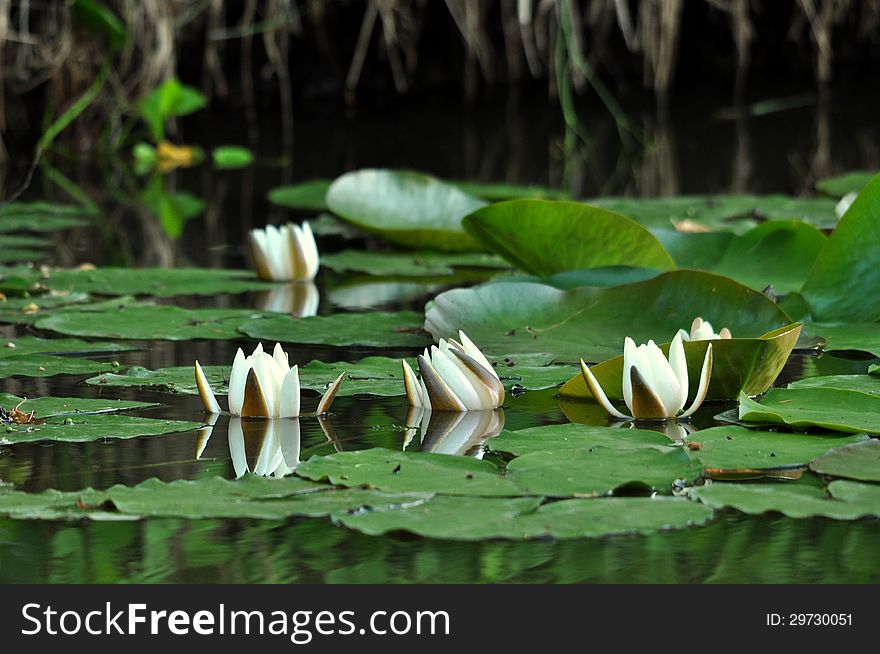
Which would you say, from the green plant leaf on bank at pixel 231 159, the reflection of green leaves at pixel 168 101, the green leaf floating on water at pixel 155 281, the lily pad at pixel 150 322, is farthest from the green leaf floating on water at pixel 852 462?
the green plant leaf on bank at pixel 231 159

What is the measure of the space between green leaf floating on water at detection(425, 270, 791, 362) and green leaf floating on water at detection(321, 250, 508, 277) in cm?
76

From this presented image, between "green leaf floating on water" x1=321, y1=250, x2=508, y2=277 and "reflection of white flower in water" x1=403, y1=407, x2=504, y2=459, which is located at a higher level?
"green leaf floating on water" x1=321, y1=250, x2=508, y2=277

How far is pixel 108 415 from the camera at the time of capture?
149 cm

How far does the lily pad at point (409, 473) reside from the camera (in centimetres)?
120

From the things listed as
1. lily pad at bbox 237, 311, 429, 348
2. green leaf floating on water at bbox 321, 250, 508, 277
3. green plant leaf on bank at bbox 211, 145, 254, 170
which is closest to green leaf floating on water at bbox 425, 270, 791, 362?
lily pad at bbox 237, 311, 429, 348

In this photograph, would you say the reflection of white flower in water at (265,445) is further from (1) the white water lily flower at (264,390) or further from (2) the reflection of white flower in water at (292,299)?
(2) the reflection of white flower in water at (292,299)

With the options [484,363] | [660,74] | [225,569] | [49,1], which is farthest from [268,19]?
[225,569]

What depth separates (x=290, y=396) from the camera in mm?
1521

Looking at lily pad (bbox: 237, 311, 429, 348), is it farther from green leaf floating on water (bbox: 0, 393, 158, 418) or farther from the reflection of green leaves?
the reflection of green leaves

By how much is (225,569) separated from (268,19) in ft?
14.6

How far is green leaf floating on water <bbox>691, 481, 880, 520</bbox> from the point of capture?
1.15 metres

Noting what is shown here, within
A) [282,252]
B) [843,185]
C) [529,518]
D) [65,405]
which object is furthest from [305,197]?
[529,518]

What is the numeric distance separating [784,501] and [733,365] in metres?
0.42

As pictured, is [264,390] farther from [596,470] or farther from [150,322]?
[150,322]
